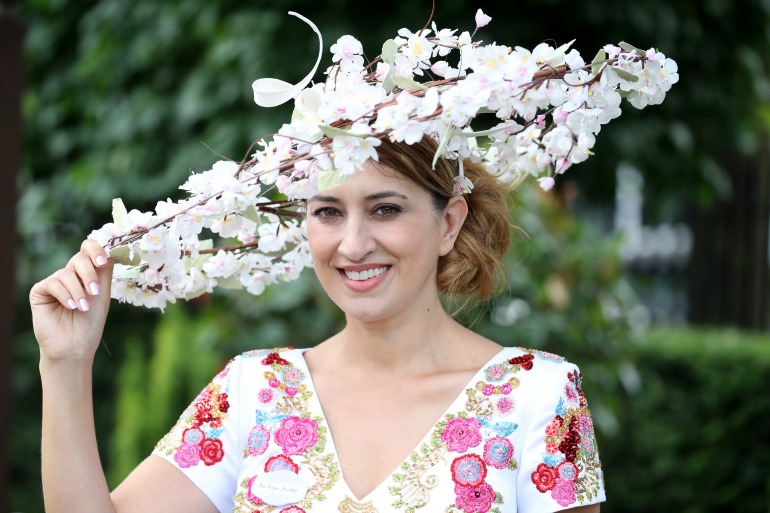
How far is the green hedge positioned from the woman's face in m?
4.07

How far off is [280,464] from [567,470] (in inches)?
22.4

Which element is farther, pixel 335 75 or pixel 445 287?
pixel 445 287

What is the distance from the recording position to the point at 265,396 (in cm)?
237

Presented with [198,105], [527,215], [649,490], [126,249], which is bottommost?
[649,490]

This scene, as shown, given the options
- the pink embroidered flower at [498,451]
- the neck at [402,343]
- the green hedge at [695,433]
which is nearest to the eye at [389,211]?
the neck at [402,343]

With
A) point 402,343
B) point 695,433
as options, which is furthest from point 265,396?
point 695,433

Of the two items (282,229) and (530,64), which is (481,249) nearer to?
(282,229)

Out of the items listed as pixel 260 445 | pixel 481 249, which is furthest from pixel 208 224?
pixel 481 249

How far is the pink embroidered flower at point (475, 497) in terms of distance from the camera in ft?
7.01

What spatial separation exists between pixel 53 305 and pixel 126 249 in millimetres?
164

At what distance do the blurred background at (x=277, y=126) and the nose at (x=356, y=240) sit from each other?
1.40 metres

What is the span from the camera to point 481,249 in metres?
2.48

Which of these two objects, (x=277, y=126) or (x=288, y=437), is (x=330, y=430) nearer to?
(x=288, y=437)

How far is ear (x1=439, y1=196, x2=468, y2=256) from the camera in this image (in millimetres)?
2354
